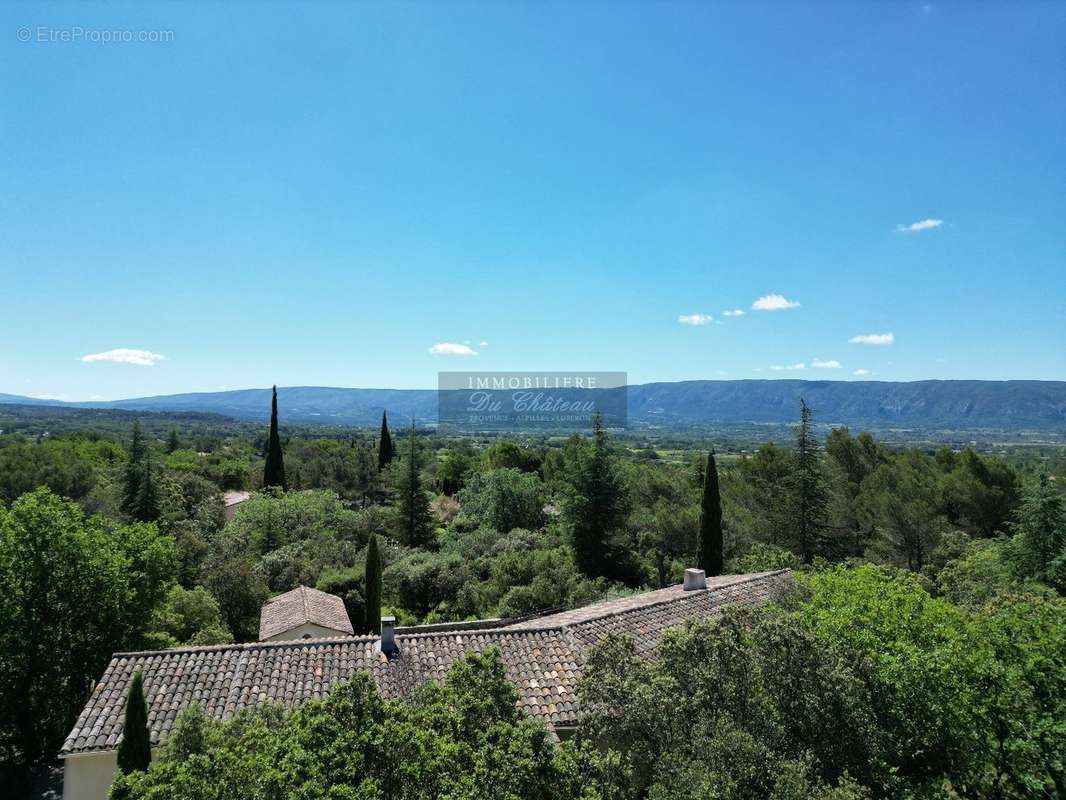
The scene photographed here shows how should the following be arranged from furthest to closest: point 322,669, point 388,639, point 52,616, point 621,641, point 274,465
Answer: point 274,465 < point 52,616 < point 388,639 < point 322,669 < point 621,641

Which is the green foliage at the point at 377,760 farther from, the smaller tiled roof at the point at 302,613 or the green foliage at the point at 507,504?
the green foliage at the point at 507,504

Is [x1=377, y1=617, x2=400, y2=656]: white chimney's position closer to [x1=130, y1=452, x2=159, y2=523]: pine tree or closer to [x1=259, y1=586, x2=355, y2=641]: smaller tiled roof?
[x1=259, y1=586, x2=355, y2=641]: smaller tiled roof

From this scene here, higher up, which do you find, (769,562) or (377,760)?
(377,760)

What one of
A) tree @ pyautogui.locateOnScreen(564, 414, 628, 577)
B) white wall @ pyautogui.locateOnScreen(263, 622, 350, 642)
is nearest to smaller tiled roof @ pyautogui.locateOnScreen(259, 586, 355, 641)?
white wall @ pyautogui.locateOnScreen(263, 622, 350, 642)

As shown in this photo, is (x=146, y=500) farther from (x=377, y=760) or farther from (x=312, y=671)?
(x=377, y=760)

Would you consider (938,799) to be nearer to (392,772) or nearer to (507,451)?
(392,772)

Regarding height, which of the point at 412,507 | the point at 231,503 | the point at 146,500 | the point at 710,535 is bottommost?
the point at 231,503

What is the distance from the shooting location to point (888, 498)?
31.8 m

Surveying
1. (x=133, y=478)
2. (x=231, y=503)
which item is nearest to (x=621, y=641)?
(x=133, y=478)

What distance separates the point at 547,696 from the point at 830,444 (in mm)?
36305

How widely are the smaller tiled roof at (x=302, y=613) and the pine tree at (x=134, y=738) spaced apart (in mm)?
7134

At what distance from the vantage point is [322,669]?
11.8m

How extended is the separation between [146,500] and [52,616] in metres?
18.5

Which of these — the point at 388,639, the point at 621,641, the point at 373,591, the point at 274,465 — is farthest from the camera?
the point at 274,465
